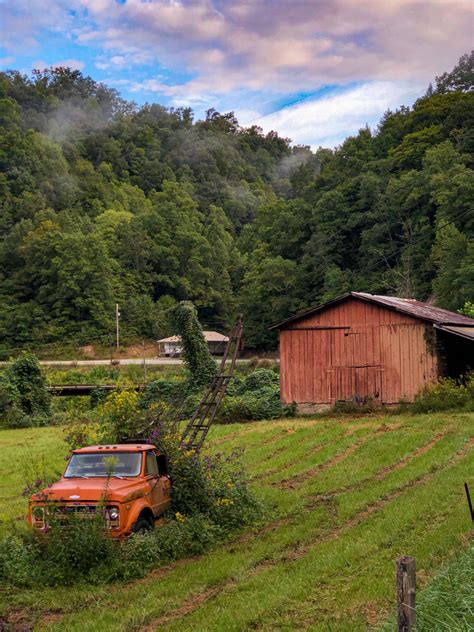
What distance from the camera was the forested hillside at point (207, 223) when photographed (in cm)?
6888

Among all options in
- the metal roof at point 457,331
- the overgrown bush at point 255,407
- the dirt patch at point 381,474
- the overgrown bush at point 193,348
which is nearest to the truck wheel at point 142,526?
the dirt patch at point 381,474

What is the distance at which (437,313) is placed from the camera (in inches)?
1296

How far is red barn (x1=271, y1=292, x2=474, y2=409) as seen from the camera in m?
29.7

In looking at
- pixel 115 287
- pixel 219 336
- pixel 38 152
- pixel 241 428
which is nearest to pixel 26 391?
pixel 241 428

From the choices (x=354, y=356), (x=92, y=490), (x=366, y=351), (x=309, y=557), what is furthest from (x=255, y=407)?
(x=309, y=557)

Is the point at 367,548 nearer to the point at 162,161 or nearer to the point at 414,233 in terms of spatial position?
the point at 414,233

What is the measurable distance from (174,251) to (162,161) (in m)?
45.0

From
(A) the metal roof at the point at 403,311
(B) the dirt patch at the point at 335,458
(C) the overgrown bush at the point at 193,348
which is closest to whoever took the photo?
(B) the dirt patch at the point at 335,458

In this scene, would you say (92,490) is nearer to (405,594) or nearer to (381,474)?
(405,594)

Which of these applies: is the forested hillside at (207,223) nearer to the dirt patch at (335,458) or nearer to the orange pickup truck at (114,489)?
the dirt patch at (335,458)

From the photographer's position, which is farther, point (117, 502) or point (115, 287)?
point (115, 287)

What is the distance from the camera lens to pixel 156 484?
12758 mm

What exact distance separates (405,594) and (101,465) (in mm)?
7945

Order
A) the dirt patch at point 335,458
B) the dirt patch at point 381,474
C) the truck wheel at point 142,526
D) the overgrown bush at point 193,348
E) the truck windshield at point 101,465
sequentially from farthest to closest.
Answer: the overgrown bush at point 193,348
the dirt patch at point 335,458
the dirt patch at point 381,474
the truck windshield at point 101,465
the truck wheel at point 142,526
